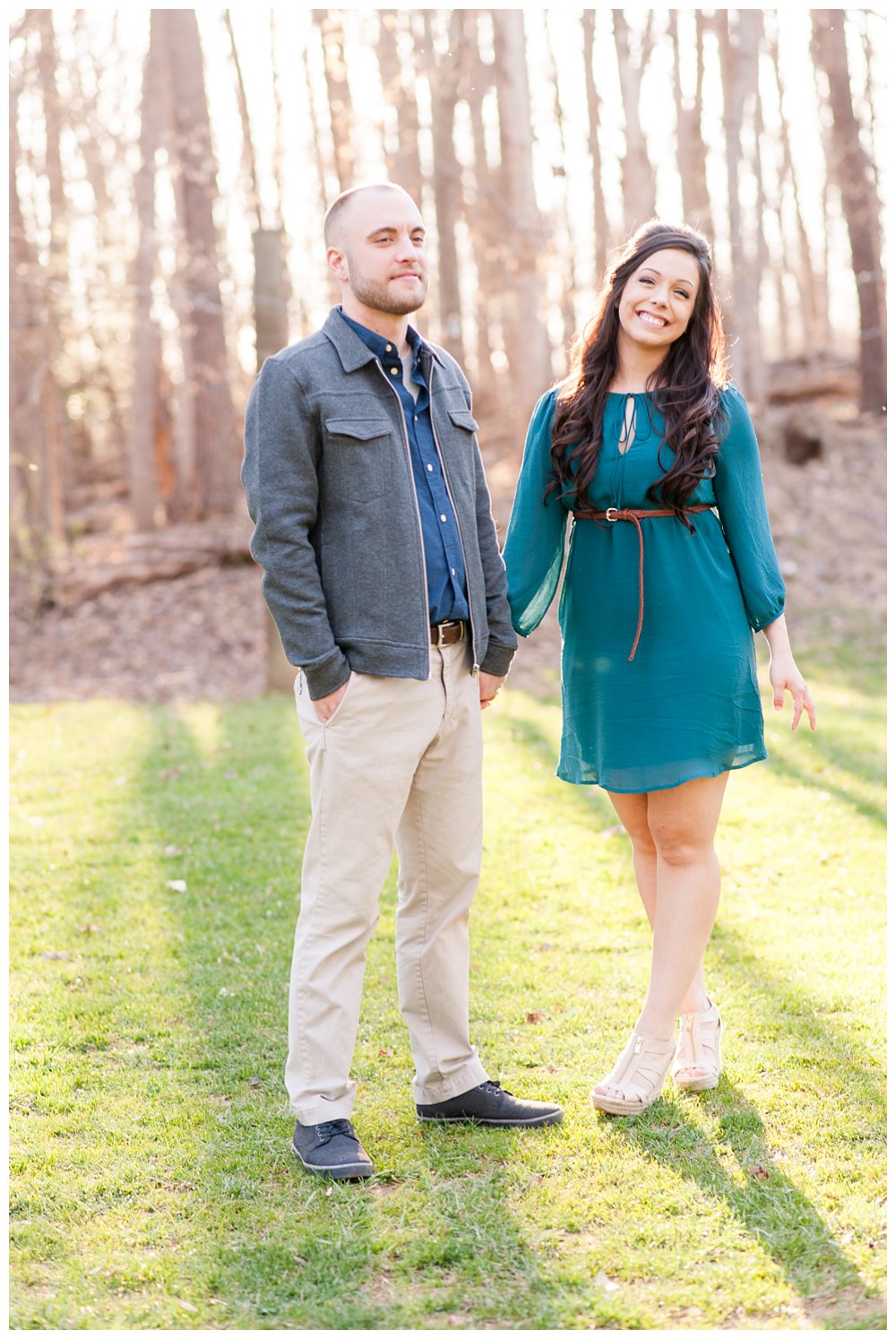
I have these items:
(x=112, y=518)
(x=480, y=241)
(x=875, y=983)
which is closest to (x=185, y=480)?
(x=112, y=518)

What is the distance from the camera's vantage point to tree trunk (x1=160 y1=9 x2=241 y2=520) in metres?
14.2

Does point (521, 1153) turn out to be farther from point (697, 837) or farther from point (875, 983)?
point (875, 983)

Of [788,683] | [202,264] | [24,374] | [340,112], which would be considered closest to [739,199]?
[340,112]

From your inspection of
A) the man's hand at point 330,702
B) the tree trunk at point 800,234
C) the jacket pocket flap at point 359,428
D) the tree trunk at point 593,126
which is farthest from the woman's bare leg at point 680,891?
the tree trunk at point 800,234

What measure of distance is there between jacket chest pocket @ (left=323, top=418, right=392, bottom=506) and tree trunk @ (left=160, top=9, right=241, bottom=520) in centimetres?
1131

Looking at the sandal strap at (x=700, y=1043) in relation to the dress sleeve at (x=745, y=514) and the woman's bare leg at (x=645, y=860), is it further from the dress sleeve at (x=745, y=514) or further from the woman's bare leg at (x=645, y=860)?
the dress sleeve at (x=745, y=514)

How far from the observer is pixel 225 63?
2033 cm

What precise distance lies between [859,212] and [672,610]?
1539cm

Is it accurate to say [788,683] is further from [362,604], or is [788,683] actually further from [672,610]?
[362,604]

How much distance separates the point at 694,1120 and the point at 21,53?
1302cm

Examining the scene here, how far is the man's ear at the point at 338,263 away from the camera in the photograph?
3.04 m

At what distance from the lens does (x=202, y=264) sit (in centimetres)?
1402

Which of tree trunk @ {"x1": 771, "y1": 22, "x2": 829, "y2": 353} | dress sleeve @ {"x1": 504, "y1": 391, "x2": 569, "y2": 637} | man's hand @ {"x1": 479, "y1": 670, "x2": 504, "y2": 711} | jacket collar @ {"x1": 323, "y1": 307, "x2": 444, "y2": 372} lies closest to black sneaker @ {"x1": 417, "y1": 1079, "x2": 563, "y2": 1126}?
man's hand @ {"x1": 479, "y1": 670, "x2": 504, "y2": 711}

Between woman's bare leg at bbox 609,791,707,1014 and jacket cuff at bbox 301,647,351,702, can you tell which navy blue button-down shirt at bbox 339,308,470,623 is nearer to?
jacket cuff at bbox 301,647,351,702
